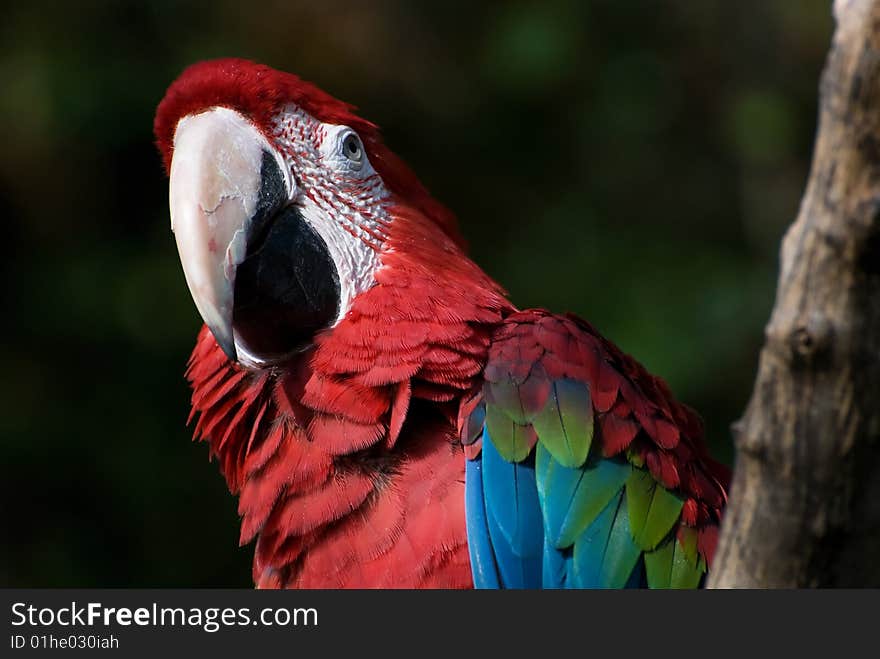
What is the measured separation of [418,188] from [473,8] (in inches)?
96.6

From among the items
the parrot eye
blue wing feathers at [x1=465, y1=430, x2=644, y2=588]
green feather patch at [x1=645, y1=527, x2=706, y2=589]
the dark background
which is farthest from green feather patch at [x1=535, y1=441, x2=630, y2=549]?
the dark background

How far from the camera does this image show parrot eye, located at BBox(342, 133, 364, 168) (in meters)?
1.76

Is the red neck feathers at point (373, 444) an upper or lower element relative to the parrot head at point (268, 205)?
lower

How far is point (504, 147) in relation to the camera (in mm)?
4145

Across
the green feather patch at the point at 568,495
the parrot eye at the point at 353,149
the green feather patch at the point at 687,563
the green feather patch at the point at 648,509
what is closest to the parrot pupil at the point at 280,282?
the parrot eye at the point at 353,149

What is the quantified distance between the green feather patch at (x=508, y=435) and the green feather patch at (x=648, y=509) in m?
0.17

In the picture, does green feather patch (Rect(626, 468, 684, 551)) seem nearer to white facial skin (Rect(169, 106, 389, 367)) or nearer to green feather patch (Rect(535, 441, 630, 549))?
green feather patch (Rect(535, 441, 630, 549))

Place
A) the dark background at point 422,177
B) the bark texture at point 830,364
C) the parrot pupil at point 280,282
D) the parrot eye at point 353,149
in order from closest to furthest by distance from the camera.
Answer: the bark texture at point 830,364, the parrot pupil at point 280,282, the parrot eye at point 353,149, the dark background at point 422,177

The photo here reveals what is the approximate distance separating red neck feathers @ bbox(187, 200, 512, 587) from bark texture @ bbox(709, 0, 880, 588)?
2.18 feet

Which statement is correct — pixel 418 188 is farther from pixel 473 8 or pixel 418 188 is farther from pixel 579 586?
pixel 473 8

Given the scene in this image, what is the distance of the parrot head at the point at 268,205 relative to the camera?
1541 millimetres

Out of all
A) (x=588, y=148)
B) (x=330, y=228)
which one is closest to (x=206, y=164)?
(x=330, y=228)

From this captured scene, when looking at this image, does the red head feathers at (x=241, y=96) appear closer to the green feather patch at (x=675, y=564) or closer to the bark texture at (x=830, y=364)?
the green feather patch at (x=675, y=564)
